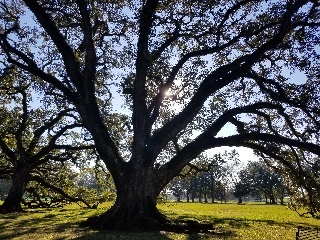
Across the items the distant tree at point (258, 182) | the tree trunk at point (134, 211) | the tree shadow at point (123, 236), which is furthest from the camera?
the distant tree at point (258, 182)

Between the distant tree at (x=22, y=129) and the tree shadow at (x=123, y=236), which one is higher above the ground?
the distant tree at (x=22, y=129)

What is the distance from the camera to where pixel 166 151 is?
26766 millimetres

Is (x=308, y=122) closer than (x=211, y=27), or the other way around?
(x=211, y=27)

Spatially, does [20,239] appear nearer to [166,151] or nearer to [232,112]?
[232,112]

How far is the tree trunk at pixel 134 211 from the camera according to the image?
14.9 meters

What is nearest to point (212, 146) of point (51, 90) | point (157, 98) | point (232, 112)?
point (232, 112)

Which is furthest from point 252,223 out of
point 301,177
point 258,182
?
point 258,182

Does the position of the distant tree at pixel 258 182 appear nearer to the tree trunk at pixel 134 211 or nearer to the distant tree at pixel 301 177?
the distant tree at pixel 301 177

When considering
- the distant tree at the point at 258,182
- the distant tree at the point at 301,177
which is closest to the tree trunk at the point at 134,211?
the distant tree at the point at 301,177

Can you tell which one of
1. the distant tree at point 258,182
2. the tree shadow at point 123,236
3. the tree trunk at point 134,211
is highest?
the distant tree at point 258,182

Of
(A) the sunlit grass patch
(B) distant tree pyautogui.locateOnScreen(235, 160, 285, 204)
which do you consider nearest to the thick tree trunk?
(A) the sunlit grass patch

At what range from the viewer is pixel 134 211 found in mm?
15547

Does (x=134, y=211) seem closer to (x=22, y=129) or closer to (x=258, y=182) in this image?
(x=22, y=129)

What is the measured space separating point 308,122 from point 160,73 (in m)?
10.4
